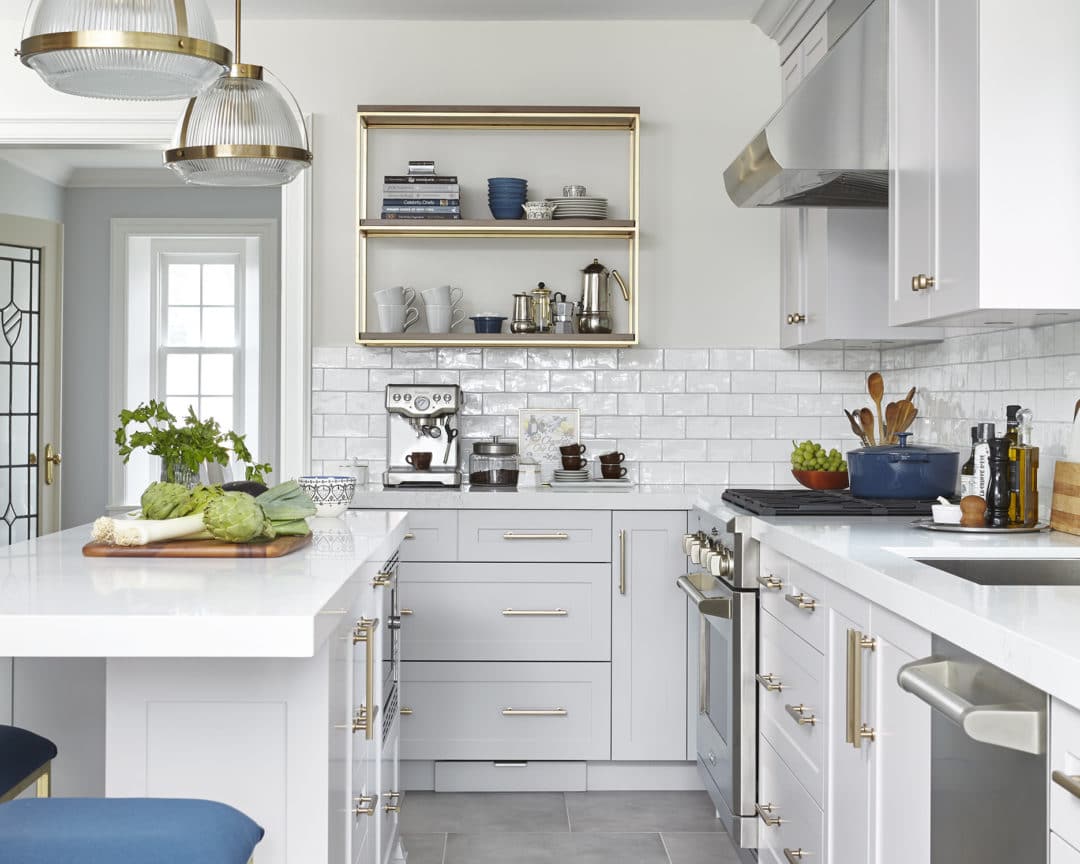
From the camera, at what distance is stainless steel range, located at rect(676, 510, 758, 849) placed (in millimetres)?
3133

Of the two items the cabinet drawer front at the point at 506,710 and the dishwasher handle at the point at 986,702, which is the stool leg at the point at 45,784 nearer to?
the dishwasher handle at the point at 986,702

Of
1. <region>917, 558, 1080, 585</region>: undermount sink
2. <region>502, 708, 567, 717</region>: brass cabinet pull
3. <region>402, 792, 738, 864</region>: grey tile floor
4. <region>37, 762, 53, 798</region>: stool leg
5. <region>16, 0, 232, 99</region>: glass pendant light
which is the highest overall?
<region>16, 0, 232, 99</region>: glass pendant light

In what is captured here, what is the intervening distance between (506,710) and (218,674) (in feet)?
7.34

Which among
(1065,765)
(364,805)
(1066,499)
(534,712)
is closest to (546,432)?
(534,712)

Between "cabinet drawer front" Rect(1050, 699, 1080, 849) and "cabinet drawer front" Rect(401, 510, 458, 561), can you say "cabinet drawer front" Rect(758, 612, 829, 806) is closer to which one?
"cabinet drawer front" Rect(1050, 699, 1080, 849)

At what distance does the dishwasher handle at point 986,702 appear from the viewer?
1349 mm

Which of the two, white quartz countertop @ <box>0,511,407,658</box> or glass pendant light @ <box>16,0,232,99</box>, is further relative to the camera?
glass pendant light @ <box>16,0,232,99</box>

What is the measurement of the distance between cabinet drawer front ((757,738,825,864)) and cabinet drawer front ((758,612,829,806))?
3cm

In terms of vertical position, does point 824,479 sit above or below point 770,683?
above

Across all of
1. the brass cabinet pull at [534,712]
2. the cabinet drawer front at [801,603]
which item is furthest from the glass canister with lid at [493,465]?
the cabinet drawer front at [801,603]

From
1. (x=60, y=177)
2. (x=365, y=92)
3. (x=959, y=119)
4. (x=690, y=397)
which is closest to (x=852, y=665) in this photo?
(x=959, y=119)

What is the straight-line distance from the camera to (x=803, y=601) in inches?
101

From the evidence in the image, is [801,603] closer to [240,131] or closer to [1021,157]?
[1021,157]

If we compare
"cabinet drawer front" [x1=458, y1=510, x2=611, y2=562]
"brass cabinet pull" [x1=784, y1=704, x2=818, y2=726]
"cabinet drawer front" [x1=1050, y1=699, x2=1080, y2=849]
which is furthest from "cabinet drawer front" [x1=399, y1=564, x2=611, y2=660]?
"cabinet drawer front" [x1=1050, y1=699, x2=1080, y2=849]
